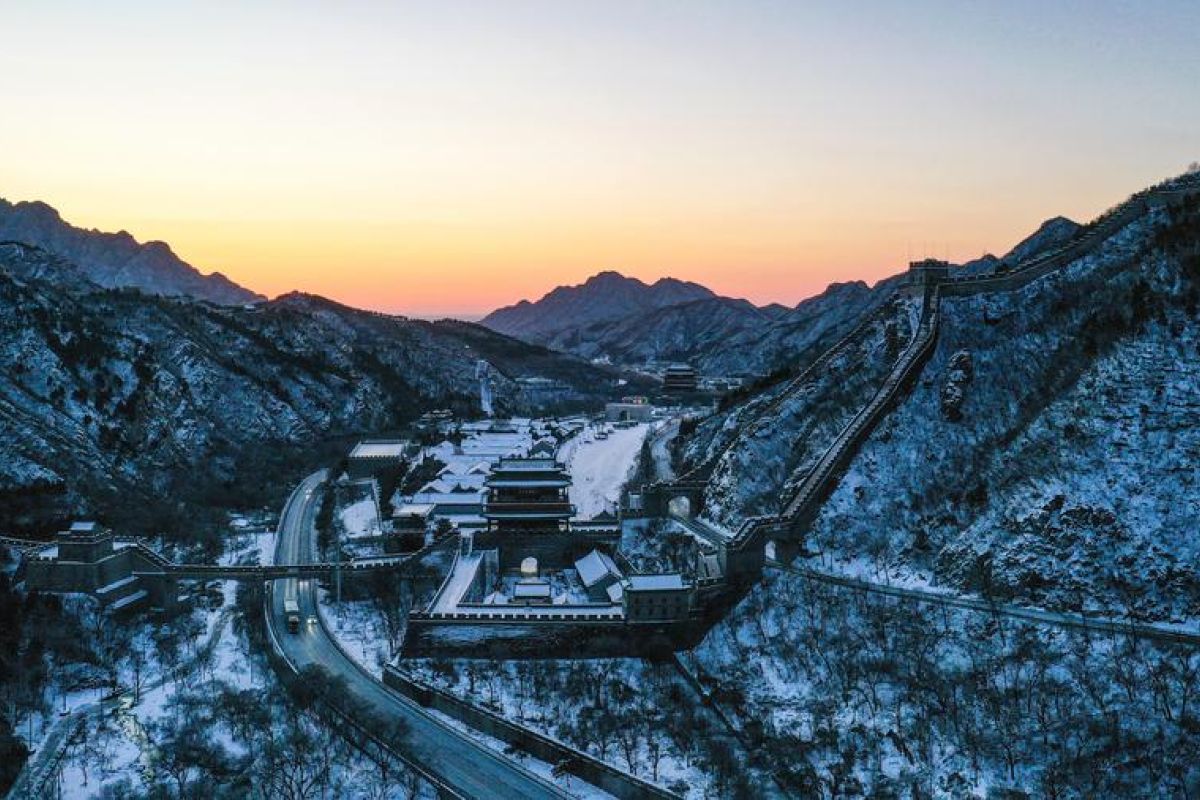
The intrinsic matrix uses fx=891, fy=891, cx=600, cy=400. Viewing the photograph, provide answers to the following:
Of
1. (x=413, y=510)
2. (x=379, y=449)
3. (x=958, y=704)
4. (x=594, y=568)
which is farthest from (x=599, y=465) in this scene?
(x=958, y=704)

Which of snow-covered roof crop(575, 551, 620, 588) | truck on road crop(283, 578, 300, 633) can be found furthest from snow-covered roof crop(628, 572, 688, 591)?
truck on road crop(283, 578, 300, 633)

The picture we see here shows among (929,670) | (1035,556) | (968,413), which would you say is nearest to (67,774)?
(929,670)

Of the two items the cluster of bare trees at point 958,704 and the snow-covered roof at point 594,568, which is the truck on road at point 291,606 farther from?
the cluster of bare trees at point 958,704

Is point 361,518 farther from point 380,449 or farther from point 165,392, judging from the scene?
point 165,392

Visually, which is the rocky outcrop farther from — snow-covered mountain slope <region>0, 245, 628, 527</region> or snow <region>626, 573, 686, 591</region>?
snow-covered mountain slope <region>0, 245, 628, 527</region>

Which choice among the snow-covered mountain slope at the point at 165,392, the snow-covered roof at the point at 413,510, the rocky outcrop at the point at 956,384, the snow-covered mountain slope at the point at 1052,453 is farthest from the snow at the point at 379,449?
the rocky outcrop at the point at 956,384
